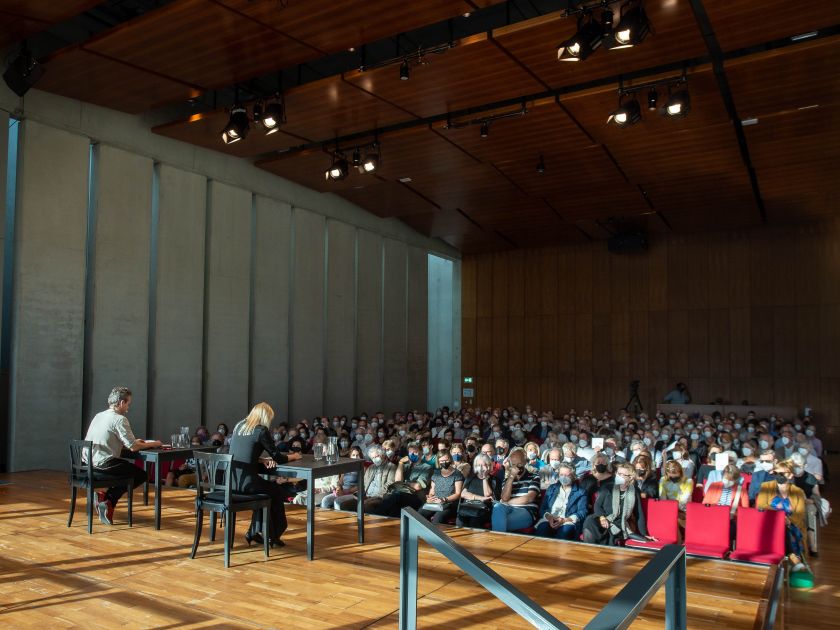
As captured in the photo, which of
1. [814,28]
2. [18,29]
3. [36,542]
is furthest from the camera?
[18,29]

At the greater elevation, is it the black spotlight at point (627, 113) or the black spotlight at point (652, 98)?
the black spotlight at point (652, 98)

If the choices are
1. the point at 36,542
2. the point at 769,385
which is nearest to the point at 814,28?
the point at 36,542

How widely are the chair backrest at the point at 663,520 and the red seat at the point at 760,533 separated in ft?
1.73

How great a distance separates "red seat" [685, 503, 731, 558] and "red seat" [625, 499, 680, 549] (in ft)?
0.39

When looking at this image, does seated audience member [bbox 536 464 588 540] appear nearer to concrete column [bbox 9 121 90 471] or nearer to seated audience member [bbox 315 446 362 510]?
seated audience member [bbox 315 446 362 510]

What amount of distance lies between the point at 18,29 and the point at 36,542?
7.08 metres

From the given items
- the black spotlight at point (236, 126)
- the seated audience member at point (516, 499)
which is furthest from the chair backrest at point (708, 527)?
the black spotlight at point (236, 126)

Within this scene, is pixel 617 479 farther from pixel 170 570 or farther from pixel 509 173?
pixel 509 173

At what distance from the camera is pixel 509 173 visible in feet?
48.2

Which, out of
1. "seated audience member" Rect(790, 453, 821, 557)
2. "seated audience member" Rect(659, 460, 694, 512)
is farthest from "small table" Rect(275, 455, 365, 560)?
"seated audience member" Rect(790, 453, 821, 557)

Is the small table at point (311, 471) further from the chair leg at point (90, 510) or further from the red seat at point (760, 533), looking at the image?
the red seat at point (760, 533)

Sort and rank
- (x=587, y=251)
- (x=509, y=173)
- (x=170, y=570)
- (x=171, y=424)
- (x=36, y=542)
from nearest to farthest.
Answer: (x=170, y=570) < (x=36, y=542) < (x=171, y=424) < (x=509, y=173) < (x=587, y=251)

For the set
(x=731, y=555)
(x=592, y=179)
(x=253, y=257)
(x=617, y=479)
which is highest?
(x=592, y=179)

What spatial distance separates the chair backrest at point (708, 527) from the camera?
19.7ft
